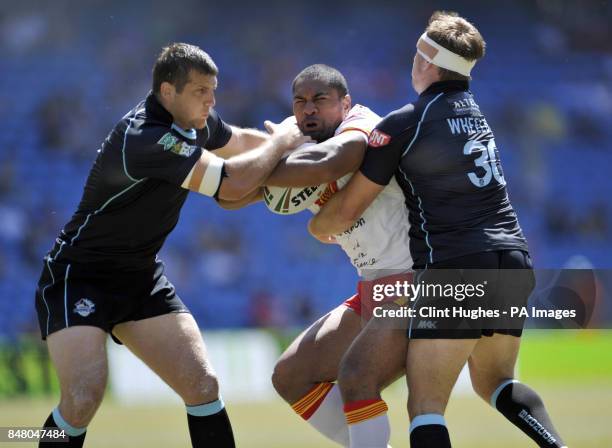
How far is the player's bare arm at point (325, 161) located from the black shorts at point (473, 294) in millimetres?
737

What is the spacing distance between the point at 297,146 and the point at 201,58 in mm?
779

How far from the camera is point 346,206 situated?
213 inches

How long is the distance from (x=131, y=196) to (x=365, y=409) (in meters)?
1.91

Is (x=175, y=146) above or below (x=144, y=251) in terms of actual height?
above

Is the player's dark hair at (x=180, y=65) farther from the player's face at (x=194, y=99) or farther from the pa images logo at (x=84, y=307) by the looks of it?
the pa images logo at (x=84, y=307)

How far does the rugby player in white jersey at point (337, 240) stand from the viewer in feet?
18.1

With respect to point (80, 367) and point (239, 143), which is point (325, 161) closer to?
point (239, 143)

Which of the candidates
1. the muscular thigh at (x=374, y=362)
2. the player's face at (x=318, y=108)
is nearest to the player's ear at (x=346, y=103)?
the player's face at (x=318, y=108)

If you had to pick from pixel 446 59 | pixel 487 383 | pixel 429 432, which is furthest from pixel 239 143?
pixel 429 432

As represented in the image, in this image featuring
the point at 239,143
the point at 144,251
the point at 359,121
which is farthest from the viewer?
the point at 239,143

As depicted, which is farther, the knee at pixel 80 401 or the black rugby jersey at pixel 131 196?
the black rugby jersey at pixel 131 196

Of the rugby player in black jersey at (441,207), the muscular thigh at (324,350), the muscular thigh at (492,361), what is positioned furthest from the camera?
the muscular thigh at (324,350)

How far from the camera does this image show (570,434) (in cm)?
980

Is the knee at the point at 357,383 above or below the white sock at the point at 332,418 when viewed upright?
above
